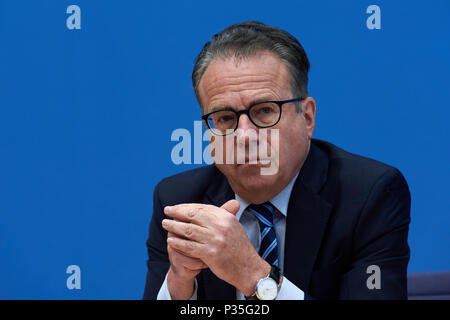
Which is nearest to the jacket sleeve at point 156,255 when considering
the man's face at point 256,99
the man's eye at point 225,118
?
the man's face at point 256,99

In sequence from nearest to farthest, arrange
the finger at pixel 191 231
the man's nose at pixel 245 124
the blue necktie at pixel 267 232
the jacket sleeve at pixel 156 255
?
the finger at pixel 191 231, the man's nose at pixel 245 124, the blue necktie at pixel 267 232, the jacket sleeve at pixel 156 255

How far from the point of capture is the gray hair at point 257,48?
1.32 metres

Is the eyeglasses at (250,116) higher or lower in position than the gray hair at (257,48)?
lower

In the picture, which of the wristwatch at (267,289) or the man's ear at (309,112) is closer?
the wristwatch at (267,289)

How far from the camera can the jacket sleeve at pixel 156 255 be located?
1490 millimetres

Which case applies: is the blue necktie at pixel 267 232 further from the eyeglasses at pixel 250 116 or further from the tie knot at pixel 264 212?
the eyeglasses at pixel 250 116

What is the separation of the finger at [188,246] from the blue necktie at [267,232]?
32cm

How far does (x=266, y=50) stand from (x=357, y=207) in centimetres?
50

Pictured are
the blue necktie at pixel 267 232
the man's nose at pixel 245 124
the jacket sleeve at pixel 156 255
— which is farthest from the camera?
the jacket sleeve at pixel 156 255

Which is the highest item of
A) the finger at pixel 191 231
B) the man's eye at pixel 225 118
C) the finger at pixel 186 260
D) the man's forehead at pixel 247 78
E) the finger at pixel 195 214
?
the man's forehead at pixel 247 78

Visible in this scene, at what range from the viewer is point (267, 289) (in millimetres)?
1142
